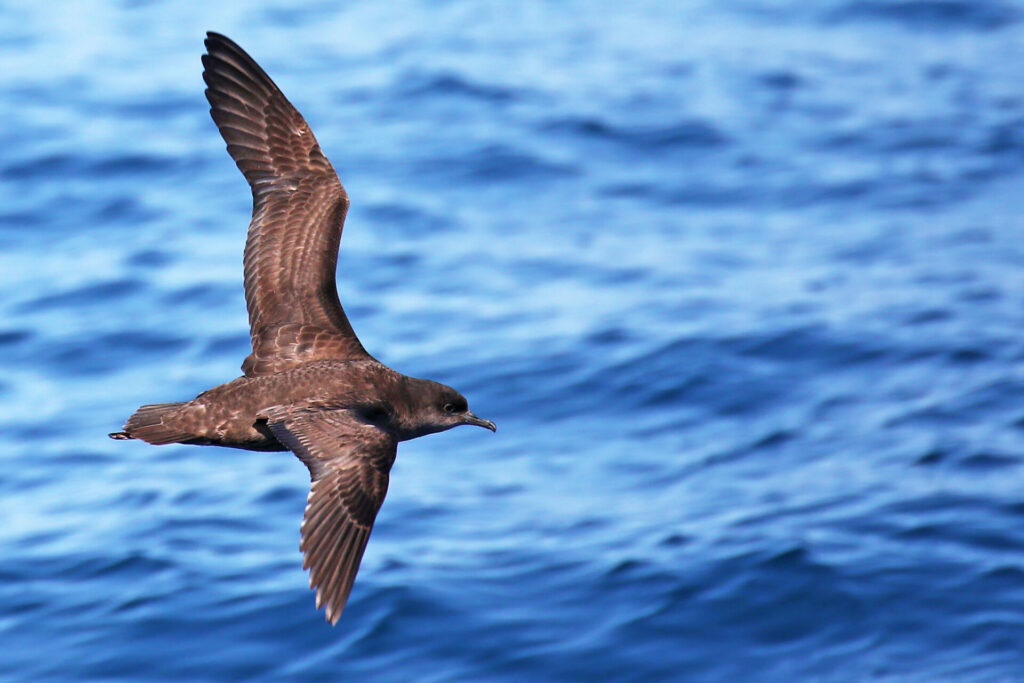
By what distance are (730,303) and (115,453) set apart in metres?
5.56

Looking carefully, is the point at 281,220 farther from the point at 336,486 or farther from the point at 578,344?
the point at 578,344

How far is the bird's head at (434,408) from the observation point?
26.7 feet

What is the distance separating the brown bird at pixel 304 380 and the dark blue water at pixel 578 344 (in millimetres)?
2616

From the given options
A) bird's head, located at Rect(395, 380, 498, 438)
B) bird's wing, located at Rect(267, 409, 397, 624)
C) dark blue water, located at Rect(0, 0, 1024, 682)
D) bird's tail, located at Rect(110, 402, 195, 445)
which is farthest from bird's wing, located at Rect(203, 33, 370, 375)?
dark blue water, located at Rect(0, 0, 1024, 682)

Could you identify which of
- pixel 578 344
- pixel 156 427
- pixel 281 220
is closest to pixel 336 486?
pixel 156 427

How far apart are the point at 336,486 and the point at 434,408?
1.17 meters

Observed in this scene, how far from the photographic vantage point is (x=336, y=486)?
23.5ft

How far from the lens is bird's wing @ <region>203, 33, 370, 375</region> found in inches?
333

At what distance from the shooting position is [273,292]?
8.64 m

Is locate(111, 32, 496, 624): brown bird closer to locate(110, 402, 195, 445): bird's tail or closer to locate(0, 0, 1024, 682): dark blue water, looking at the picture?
locate(110, 402, 195, 445): bird's tail

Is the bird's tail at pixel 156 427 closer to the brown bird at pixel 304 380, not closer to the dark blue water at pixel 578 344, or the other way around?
the brown bird at pixel 304 380

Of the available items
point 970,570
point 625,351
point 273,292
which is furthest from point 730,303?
point 273,292

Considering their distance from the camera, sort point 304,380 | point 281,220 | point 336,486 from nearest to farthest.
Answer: point 336,486, point 304,380, point 281,220

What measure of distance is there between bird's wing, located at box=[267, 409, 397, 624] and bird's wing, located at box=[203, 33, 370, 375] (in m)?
0.92
